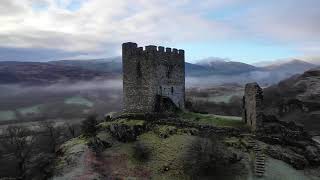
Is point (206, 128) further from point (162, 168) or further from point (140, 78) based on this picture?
point (140, 78)

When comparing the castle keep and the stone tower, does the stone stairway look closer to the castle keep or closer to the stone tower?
the stone tower

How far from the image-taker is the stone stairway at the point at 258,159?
48.0 metres

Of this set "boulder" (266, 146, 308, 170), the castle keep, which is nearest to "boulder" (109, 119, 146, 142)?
the castle keep

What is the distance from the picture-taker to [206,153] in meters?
50.2

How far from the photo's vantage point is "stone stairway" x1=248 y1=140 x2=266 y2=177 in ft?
158

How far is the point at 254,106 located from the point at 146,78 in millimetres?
13933

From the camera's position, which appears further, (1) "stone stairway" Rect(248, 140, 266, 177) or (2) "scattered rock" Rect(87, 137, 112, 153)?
(2) "scattered rock" Rect(87, 137, 112, 153)

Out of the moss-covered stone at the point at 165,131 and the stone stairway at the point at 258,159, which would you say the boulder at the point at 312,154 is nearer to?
the stone stairway at the point at 258,159

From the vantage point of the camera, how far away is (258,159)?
49781mm

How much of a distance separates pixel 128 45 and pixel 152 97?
22.4 ft

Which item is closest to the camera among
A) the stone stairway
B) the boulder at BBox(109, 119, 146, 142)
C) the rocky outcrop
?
the stone stairway

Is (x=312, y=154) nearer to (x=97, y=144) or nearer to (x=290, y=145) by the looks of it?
(x=290, y=145)

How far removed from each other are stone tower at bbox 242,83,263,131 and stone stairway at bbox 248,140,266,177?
258 centimetres

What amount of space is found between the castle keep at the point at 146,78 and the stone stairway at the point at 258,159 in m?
13.8
